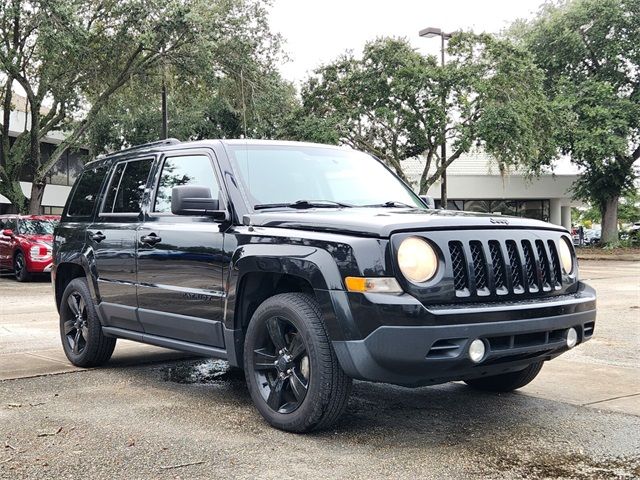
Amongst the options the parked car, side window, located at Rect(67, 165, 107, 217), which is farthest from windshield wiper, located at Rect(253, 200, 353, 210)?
the parked car

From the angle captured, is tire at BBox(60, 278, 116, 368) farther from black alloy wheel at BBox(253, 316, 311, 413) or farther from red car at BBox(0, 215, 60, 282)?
red car at BBox(0, 215, 60, 282)

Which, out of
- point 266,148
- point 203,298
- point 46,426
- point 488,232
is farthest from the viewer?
point 266,148

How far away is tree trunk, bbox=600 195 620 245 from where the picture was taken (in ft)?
120

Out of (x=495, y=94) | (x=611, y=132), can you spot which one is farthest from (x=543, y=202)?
(x=495, y=94)

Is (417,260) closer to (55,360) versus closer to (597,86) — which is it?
(55,360)

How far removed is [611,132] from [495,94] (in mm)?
8695

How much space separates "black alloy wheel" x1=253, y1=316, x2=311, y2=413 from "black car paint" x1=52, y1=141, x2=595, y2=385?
0.90 feet

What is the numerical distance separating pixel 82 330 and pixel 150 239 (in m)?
1.59

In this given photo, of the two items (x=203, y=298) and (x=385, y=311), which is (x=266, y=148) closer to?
(x=203, y=298)

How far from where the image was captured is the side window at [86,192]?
694 centimetres

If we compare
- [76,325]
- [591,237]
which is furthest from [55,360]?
[591,237]

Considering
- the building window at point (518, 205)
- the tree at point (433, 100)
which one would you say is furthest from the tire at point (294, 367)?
the building window at point (518, 205)

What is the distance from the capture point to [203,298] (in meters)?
5.23

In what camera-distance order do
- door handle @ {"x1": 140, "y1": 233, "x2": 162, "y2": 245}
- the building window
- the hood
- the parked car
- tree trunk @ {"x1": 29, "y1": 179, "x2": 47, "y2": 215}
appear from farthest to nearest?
the parked car, the building window, tree trunk @ {"x1": 29, "y1": 179, "x2": 47, "y2": 215}, door handle @ {"x1": 140, "y1": 233, "x2": 162, "y2": 245}, the hood
